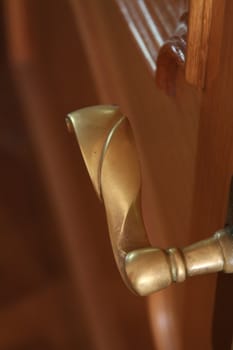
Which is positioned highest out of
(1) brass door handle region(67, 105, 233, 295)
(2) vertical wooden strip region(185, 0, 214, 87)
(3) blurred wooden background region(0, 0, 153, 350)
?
(2) vertical wooden strip region(185, 0, 214, 87)

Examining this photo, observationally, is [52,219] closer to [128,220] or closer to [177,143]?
[177,143]

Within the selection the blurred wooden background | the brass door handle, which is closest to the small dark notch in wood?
the brass door handle

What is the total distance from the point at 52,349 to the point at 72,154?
338 mm

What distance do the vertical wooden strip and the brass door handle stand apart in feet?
0.26

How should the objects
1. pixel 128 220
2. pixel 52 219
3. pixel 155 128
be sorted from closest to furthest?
1. pixel 128 220
2. pixel 155 128
3. pixel 52 219

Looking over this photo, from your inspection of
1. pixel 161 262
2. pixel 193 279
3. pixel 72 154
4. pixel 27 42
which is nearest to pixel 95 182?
pixel 161 262

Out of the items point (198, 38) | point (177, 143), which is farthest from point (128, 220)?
point (177, 143)

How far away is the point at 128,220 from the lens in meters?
0.32

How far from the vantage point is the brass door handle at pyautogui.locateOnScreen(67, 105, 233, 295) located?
309 millimetres

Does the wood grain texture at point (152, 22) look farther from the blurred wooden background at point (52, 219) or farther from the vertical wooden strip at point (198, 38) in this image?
the blurred wooden background at point (52, 219)

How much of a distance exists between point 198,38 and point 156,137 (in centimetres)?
27

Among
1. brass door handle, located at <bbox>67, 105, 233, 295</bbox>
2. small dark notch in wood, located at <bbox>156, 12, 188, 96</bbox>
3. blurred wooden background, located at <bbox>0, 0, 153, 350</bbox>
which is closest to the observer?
brass door handle, located at <bbox>67, 105, 233, 295</bbox>

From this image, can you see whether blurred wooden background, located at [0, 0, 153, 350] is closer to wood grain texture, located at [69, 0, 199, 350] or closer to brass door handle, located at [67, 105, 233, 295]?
wood grain texture, located at [69, 0, 199, 350]

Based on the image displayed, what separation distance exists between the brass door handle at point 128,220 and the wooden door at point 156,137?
74mm
